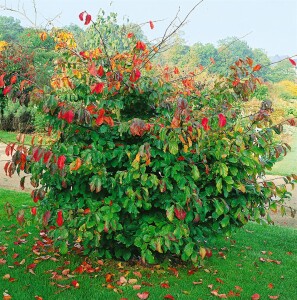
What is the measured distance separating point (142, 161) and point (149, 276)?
1.13 meters

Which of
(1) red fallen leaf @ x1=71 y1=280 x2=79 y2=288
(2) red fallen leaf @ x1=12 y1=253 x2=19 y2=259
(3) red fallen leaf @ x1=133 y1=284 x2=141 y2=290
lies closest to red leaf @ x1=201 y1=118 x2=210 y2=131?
(3) red fallen leaf @ x1=133 y1=284 x2=141 y2=290

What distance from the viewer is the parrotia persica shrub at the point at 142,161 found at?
410 cm

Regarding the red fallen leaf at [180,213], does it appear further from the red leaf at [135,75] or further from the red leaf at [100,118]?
the red leaf at [135,75]

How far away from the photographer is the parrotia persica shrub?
4.10m

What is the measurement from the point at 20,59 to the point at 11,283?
14.6 metres

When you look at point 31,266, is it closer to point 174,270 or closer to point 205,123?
point 174,270

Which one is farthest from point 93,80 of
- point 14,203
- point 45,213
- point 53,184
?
point 14,203

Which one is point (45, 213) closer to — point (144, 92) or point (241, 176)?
point (144, 92)

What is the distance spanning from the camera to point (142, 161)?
424 centimetres

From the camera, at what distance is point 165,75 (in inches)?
193

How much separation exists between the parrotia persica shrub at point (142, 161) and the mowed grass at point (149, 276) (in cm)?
24

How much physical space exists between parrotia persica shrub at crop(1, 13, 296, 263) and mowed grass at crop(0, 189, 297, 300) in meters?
0.24

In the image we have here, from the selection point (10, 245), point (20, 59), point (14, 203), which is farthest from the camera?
point (20, 59)


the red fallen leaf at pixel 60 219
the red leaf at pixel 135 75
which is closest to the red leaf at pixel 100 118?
the red leaf at pixel 135 75
